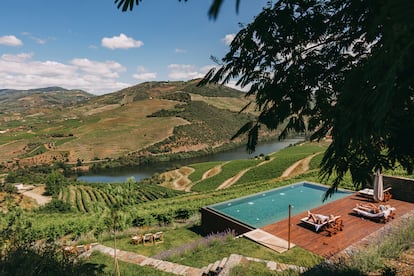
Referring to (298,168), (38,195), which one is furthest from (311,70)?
(38,195)

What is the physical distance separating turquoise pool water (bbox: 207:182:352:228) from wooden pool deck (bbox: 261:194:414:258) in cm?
202

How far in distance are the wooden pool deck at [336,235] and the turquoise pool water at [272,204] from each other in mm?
2020

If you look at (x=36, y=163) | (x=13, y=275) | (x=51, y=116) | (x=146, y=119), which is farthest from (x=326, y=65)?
(x=51, y=116)

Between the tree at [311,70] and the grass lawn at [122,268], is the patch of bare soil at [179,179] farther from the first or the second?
the tree at [311,70]

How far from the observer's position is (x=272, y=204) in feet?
50.4

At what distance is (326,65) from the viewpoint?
130 inches

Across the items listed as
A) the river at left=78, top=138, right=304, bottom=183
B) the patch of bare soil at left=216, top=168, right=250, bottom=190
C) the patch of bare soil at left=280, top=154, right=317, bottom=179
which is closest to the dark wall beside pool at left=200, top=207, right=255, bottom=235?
the patch of bare soil at left=280, top=154, right=317, bottom=179

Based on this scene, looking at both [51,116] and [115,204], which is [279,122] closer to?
[115,204]

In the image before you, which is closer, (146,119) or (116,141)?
(116,141)

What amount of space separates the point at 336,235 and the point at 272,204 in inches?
230

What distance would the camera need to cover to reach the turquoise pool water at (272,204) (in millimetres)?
13548

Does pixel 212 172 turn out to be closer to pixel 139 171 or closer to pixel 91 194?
pixel 91 194

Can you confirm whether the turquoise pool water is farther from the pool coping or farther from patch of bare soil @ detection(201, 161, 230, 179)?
patch of bare soil @ detection(201, 161, 230, 179)

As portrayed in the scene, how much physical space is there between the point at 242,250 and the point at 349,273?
4.77m
